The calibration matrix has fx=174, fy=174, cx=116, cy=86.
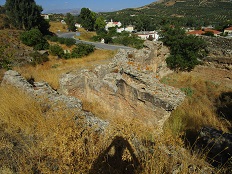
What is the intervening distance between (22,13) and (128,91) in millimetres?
31321

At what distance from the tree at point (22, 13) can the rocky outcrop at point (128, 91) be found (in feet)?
92.5

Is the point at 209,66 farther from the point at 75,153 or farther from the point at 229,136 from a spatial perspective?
the point at 75,153

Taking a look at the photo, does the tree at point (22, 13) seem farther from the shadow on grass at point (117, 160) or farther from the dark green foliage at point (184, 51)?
the shadow on grass at point (117, 160)

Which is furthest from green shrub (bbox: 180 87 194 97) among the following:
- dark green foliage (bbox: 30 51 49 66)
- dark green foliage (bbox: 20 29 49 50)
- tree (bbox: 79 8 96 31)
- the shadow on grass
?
tree (bbox: 79 8 96 31)

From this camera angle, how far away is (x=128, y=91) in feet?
20.5

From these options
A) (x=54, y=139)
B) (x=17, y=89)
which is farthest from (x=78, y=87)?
(x=54, y=139)

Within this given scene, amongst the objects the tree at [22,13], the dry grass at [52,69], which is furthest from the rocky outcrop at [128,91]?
the tree at [22,13]

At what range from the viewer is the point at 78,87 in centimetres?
817

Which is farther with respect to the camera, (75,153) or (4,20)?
(4,20)

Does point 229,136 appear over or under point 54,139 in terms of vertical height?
under

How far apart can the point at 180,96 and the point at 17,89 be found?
5.27 m

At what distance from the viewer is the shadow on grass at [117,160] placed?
2.53 meters

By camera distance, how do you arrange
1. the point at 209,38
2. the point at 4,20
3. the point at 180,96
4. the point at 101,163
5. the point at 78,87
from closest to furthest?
the point at 101,163 < the point at 180,96 < the point at 78,87 < the point at 209,38 < the point at 4,20

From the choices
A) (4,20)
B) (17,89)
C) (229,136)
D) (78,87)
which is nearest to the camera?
(229,136)
